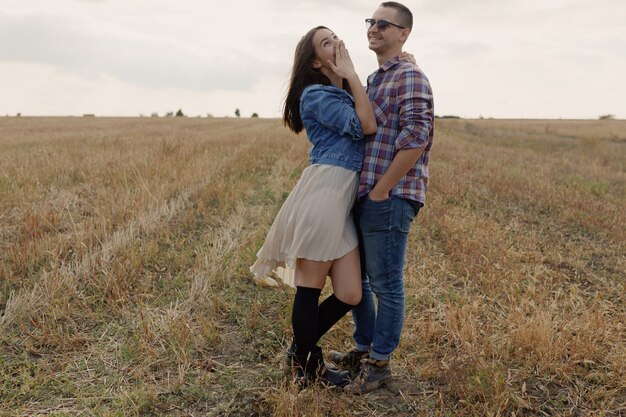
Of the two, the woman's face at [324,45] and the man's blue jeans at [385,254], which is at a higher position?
the woman's face at [324,45]

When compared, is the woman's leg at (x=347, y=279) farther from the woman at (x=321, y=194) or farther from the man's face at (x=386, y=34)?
the man's face at (x=386, y=34)

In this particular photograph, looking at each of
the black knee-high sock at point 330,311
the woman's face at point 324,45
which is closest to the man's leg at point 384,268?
the black knee-high sock at point 330,311

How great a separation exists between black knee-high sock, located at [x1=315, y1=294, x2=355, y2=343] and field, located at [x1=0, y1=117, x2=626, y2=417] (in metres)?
0.42

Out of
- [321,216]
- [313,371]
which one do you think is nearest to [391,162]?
[321,216]

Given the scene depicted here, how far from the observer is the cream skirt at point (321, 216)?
2957mm

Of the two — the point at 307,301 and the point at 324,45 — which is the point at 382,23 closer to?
the point at 324,45

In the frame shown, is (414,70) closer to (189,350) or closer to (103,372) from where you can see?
(189,350)

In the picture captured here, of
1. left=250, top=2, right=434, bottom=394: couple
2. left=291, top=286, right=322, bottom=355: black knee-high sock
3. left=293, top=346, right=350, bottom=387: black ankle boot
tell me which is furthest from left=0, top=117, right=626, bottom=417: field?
left=250, top=2, right=434, bottom=394: couple

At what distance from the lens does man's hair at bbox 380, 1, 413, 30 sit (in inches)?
115

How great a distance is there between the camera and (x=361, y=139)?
3.07 metres

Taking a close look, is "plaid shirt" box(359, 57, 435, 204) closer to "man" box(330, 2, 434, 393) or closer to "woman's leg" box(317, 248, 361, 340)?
"man" box(330, 2, 434, 393)

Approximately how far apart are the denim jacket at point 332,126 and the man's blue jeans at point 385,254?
10.8 inches

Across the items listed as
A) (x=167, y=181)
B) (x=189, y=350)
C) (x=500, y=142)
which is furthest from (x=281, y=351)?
(x=500, y=142)

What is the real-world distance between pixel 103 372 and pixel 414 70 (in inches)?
106
